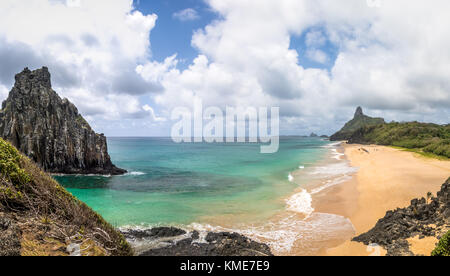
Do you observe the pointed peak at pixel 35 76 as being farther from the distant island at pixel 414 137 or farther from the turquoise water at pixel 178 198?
the distant island at pixel 414 137

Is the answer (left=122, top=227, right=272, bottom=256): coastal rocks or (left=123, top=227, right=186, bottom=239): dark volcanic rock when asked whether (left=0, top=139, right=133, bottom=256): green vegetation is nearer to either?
(left=122, top=227, right=272, bottom=256): coastal rocks

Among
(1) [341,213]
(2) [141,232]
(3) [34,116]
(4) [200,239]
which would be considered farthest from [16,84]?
(1) [341,213]

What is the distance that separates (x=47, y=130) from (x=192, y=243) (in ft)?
144

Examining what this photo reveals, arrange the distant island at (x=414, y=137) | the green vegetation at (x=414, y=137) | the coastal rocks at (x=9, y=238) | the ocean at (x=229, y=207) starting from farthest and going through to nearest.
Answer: the distant island at (x=414, y=137) < the green vegetation at (x=414, y=137) < the ocean at (x=229, y=207) < the coastal rocks at (x=9, y=238)

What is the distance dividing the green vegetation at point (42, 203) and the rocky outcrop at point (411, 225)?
39.1ft

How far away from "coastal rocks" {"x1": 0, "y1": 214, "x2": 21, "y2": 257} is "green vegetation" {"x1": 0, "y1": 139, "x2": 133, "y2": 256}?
2.82 feet

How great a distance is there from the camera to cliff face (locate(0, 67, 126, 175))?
1601 inches

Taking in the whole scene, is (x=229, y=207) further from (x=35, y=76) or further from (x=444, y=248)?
(x=35, y=76)

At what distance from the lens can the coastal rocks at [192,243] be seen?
11656 millimetres

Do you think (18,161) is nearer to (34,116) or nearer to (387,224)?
(387,224)

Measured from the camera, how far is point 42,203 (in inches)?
266

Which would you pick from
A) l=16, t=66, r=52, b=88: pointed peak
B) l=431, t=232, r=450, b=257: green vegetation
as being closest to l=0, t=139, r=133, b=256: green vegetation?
l=431, t=232, r=450, b=257: green vegetation

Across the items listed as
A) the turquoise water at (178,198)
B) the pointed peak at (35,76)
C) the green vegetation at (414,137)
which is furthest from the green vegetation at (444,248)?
the pointed peak at (35,76)

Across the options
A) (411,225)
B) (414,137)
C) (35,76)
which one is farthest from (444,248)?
(414,137)
